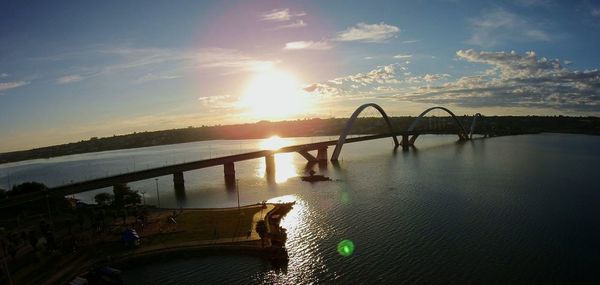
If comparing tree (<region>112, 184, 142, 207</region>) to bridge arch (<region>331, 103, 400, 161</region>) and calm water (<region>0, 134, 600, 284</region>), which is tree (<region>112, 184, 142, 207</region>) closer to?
calm water (<region>0, 134, 600, 284</region>)

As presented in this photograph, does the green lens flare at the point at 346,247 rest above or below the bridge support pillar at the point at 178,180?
below

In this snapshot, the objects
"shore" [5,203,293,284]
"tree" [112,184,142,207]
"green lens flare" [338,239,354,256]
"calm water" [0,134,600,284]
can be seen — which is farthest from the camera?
"tree" [112,184,142,207]

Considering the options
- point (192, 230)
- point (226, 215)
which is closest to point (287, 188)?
point (226, 215)

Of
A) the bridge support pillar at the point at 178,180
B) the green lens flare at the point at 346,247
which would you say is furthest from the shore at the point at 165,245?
the bridge support pillar at the point at 178,180

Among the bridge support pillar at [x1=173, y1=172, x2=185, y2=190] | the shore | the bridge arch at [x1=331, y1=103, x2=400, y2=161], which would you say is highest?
the bridge arch at [x1=331, y1=103, x2=400, y2=161]

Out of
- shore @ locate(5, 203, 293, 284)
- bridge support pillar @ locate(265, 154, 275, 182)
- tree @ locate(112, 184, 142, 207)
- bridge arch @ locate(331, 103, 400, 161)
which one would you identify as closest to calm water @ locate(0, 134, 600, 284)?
shore @ locate(5, 203, 293, 284)

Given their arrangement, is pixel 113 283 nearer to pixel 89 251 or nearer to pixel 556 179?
pixel 89 251

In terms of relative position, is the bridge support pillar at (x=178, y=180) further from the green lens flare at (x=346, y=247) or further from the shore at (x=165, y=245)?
the green lens flare at (x=346, y=247)
